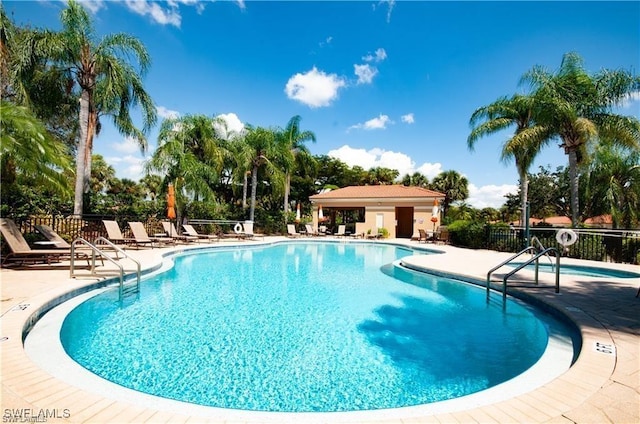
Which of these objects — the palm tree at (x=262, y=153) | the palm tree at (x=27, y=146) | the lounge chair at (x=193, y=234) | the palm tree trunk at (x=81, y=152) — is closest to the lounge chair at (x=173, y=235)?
the lounge chair at (x=193, y=234)

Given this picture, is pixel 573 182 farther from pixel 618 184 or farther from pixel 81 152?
pixel 81 152

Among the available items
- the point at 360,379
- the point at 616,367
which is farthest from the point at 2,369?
the point at 616,367

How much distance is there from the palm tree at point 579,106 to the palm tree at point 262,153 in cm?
1709

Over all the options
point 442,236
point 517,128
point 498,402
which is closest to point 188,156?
point 442,236

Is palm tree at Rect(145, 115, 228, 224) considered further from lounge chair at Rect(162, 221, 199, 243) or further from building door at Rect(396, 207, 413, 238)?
building door at Rect(396, 207, 413, 238)

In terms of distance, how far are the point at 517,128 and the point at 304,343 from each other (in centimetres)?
2003

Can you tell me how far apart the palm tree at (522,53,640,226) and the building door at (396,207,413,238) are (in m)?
14.0

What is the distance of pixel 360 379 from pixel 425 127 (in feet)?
82.4

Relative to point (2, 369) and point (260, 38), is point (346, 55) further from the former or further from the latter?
point (2, 369)

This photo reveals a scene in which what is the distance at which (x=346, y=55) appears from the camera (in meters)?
19.7

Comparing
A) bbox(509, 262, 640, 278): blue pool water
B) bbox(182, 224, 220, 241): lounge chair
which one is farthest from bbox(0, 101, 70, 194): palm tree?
bbox(509, 262, 640, 278): blue pool water

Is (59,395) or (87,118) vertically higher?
(87,118)

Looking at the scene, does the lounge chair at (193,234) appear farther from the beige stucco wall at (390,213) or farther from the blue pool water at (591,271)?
the blue pool water at (591,271)

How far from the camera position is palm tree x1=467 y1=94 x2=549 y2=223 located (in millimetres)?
15938
